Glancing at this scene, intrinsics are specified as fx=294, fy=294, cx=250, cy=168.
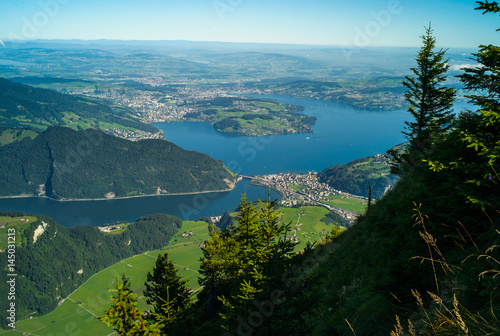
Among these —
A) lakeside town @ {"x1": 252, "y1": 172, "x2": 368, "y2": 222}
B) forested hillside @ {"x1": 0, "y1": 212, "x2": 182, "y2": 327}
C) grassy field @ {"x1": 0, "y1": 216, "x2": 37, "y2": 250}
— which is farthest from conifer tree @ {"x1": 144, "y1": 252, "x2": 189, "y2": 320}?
grassy field @ {"x1": 0, "y1": 216, "x2": 37, "y2": 250}

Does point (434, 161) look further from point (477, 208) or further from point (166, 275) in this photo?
point (166, 275)

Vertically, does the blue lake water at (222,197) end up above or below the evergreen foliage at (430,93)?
below

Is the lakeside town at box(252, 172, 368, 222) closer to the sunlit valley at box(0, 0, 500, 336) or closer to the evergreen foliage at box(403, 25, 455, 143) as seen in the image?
the sunlit valley at box(0, 0, 500, 336)

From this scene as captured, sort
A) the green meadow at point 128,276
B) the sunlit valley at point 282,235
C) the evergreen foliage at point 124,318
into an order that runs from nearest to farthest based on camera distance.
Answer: the sunlit valley at point 282,235 < the evergreen foliage at point 124,318 < the green meadow at point 128,276

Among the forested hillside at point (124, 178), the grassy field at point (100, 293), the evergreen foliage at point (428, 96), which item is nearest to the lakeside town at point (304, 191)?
the forested hillside at point (124, 178)

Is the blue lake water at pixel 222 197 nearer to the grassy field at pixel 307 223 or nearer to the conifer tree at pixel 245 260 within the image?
the grassy field at pixel 307 223

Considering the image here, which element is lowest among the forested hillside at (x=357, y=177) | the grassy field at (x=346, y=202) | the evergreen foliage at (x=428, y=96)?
the grassy field at (x=346, y=202)

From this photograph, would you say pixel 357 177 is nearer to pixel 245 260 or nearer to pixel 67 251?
pixel 67 251

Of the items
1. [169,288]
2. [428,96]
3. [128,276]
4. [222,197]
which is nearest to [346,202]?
[222,197]
